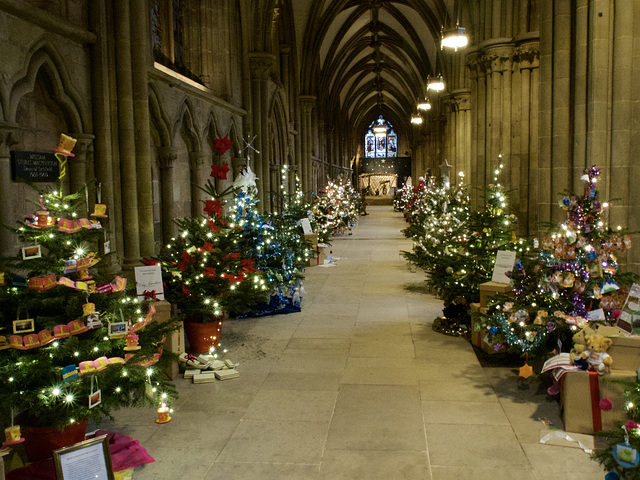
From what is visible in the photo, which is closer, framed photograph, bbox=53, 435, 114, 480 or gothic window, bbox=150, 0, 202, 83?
framed photograph, bbox=53, 435, 114, 480

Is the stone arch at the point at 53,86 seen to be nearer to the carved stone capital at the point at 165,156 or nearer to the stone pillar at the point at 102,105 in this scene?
the stone pillar at the point at 102,105

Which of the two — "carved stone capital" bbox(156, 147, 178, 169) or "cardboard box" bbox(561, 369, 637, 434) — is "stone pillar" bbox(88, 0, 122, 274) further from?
"cardboard box" bbox(561, 369, 637, 434)

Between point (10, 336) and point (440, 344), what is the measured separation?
4.95 metres

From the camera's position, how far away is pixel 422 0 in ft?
74.0

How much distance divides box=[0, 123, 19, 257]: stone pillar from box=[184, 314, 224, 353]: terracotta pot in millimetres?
2067

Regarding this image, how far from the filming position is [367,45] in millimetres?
33469

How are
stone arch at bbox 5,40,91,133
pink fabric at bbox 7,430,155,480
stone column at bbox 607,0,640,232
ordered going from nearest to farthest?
pink fabric at bbox 7,430,155,480 < stone column at bbox 607,0,640,232 < stone arch at bbox 5,40,91,133

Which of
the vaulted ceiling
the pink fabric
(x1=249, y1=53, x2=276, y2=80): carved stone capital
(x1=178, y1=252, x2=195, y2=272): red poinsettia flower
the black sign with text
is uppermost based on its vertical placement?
the vaulted ceiling

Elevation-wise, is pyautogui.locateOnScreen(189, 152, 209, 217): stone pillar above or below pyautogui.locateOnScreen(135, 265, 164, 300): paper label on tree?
above

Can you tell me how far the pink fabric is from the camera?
3830mm

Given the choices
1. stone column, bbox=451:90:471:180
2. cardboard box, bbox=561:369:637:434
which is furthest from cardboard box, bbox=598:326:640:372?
stone column, bbox=451:90:471:180

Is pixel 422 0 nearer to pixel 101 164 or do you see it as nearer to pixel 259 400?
pixel 101 164

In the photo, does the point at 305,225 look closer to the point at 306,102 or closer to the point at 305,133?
the point at 305,133

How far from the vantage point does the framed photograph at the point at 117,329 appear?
4184 mm
